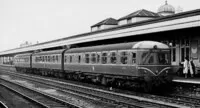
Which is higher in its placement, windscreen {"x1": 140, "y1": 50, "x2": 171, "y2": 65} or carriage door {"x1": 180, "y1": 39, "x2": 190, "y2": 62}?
carriage door {"x1": 180, "y1": 39, "x2": 190, "y2": 62}

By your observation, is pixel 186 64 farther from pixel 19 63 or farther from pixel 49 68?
pixel 19 63

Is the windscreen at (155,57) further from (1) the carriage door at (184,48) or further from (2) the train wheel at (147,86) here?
(1) the carriage door at (184,48)

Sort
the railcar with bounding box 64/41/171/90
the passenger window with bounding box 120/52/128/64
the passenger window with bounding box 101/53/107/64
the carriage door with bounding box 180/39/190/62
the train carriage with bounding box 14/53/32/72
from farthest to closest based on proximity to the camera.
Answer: the train carriage with bounding box 14/53/32/72, the carriage door with bounding box 180/39/190/62, the passenger window with bounding box 101/53/107/64, the passenger window with bounding box 120/52/128/64, the railcar with bounding box 64/41/171/90

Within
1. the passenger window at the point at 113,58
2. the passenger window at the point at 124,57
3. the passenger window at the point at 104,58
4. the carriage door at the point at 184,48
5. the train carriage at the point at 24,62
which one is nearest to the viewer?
the passenger window at the point at 124,57

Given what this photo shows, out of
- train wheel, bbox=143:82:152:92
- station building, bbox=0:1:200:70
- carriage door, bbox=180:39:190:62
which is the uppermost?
station building, bbox=0:1:200:70

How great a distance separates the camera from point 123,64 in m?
16.0

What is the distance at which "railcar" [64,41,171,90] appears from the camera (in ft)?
48.4

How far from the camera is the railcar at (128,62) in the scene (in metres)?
14.8

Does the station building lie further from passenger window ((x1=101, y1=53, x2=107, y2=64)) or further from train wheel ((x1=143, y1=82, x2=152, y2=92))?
train wheel ((x1=143, y1=82, x2=152, y2=92))

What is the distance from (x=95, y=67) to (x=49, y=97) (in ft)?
18.2

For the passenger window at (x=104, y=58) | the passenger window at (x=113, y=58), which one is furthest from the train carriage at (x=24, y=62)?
the passenger window at (x=113, y=58)

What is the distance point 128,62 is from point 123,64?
1.68 ft

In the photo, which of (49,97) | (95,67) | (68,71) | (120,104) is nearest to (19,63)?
(68,71)

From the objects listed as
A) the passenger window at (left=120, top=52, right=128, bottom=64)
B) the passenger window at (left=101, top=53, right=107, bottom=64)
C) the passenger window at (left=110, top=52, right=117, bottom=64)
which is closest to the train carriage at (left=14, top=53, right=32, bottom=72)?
the passenger window at (left=101, top=53, right=107, bottom=64)
